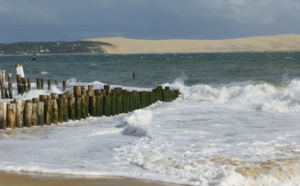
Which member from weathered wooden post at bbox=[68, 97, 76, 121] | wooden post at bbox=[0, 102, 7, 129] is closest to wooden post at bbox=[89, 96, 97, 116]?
weathered wooden post at bbox=[68, 97, 76, 121]

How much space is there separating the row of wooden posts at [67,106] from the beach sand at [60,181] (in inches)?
181

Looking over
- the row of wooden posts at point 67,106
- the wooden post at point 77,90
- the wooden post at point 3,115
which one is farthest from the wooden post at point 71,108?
the wooden post at point 3,115

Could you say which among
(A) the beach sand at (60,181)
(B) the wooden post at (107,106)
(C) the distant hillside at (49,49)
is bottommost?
(A) the beach sand at (60,181)

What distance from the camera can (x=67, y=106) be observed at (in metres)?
12.0

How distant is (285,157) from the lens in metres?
6.89

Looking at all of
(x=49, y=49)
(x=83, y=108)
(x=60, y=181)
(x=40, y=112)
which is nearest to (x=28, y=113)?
(x=40, y=112)

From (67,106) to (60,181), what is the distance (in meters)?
6.34

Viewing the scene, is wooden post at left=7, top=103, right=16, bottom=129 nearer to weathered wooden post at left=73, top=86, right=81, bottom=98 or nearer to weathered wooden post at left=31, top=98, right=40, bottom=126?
weathered wooden post at left=31, top=98, right=40, bottom=126

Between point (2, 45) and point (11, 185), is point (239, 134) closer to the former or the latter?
point (11, 185)

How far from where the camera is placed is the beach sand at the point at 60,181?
5.71 meters

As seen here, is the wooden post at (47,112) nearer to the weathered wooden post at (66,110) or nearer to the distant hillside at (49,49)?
the weathered wooden post at (66,110)

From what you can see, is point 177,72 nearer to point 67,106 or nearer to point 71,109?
point 71,109

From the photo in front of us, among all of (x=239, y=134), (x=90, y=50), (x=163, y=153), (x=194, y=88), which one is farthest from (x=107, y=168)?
(x=90, y=50)

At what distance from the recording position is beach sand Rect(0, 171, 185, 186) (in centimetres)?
571
